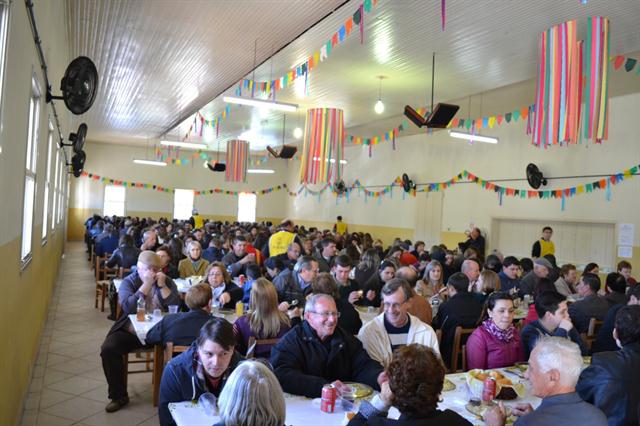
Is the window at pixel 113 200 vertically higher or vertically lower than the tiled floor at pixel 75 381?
higher

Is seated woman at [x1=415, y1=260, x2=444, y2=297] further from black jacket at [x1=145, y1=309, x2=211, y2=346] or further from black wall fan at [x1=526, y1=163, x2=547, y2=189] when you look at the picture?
black wall fan at [x1=526, y1=163, x2=547, y2=189]

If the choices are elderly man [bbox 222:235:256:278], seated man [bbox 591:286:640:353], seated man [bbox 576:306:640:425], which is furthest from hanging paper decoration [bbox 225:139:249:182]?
seated man [bbox 576:306:640:425]

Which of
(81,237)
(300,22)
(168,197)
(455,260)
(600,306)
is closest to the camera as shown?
(600,306)

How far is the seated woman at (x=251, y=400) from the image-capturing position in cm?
177

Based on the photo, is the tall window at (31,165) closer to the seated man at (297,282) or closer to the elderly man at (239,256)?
the seated man at (297,282)

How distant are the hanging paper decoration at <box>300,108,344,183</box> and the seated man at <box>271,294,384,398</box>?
6708 mm

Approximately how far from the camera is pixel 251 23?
24.4ft

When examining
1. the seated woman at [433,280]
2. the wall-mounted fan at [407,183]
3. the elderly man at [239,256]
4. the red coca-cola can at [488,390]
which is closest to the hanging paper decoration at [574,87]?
the seated woman at [433,280]

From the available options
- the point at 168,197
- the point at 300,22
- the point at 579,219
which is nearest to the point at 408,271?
the point at 300,22

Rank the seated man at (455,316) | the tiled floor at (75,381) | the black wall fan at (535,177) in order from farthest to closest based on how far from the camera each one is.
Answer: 1. the black wall fan at (535,177)
2. the seated man at (455,316)
3. the tiled floor at (75,381)

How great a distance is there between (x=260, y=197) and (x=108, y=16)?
17.8 metres

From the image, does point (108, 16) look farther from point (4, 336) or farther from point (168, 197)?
point (168, 197)

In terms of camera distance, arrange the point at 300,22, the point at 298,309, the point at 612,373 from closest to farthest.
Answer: the point at 612,373, the point at 298,309, the point at 300,22

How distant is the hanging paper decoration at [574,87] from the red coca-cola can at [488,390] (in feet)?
13.3
